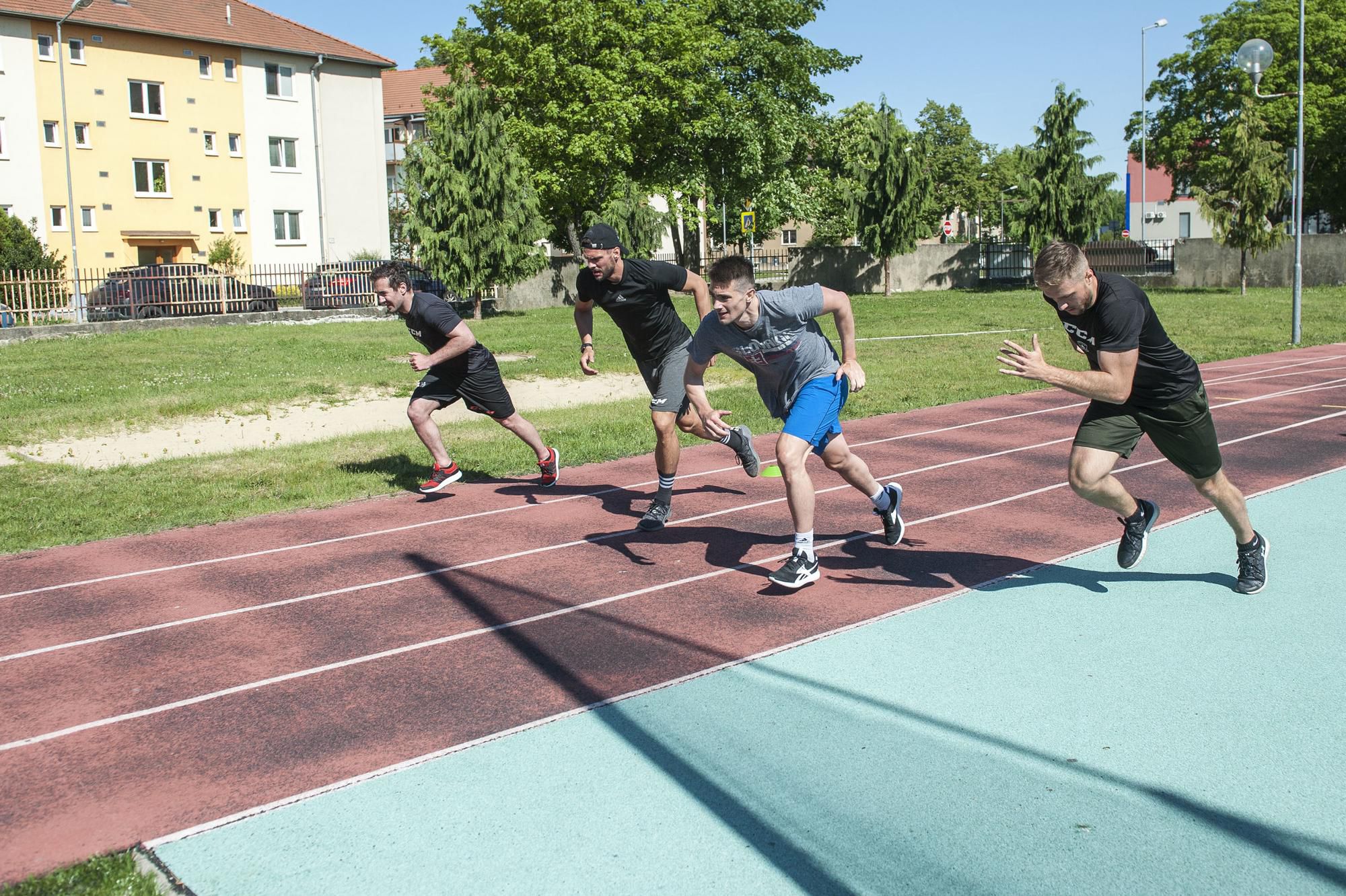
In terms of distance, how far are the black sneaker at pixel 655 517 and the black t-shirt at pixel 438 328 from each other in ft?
6.61

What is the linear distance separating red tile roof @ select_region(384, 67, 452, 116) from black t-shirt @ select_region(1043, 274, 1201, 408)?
72167 mm

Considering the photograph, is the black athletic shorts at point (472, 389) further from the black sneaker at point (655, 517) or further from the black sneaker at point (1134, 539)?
the black sneaker at point (1134, 539)

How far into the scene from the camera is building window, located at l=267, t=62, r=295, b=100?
45750 millimetres

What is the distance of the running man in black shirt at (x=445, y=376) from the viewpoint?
8.83m

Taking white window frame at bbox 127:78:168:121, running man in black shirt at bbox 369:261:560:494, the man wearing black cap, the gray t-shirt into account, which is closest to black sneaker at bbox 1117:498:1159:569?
the gray t-shirt

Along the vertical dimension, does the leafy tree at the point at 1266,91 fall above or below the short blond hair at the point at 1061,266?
above

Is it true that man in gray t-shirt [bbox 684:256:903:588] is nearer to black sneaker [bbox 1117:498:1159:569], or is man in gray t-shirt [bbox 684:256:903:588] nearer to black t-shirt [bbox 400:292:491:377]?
black sneaker [bbox 1117:498:1159:569]

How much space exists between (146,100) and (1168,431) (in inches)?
1764

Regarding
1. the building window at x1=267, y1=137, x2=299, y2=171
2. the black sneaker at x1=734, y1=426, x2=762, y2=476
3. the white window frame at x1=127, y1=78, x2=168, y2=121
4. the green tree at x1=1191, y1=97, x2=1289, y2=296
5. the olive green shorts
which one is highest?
the white window frame at x1=127, y1=78, x2=168, y2=121

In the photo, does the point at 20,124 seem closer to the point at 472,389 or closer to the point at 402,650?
the point at 472,389

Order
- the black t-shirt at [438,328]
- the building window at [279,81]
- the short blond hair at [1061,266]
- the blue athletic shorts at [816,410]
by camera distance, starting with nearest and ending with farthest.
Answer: the short blond hair at [1061,266], the blue athletic shorts at [816,410], the black t-shirt at [438,328], the building window at [279,81]

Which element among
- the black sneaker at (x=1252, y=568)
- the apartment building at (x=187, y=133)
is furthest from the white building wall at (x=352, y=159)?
the black sneaker at (x=1252, y=568)

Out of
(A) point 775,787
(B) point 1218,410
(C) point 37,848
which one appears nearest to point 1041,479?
(B) point 1218,410

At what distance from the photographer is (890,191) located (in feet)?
130
